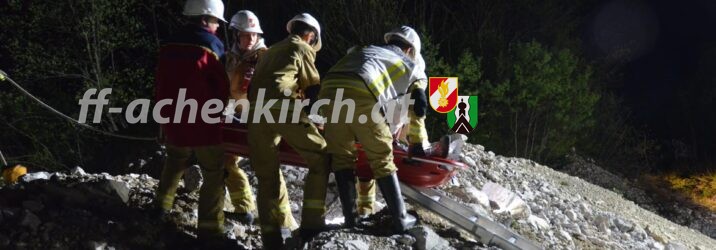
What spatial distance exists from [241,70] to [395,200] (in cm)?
154

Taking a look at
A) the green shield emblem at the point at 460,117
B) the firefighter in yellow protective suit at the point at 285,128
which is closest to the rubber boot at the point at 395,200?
the firefighter in yellow protective suit at the point at 285,128

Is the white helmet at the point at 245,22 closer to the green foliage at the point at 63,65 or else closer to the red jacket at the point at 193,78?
the red jacket at the point at 193,78

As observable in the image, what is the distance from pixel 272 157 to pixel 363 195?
92 centimetres

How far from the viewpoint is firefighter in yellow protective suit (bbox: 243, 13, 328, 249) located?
4.26 metres

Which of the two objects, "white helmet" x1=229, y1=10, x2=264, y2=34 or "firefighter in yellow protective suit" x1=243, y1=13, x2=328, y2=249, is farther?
"white helmet" x1=229, y1=10, x2=264, y2=34

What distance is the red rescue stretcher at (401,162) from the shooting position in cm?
470

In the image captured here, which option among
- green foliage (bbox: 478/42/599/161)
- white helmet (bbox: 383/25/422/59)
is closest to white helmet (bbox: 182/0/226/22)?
white helmet (bbox: 383/25/422/59)

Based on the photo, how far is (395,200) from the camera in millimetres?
4262

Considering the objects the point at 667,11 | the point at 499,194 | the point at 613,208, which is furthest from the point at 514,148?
the point at 667,11

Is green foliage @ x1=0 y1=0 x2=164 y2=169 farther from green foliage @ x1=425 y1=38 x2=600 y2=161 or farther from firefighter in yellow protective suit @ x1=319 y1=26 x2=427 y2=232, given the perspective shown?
firefighter in yellow protective suit @ x1=319 y1=26 x2=427 y2=232

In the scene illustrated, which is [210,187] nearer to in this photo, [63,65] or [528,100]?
[528,100]

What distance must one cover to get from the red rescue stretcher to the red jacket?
1.25 feet

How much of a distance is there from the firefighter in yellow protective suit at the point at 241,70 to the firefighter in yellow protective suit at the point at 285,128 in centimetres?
55

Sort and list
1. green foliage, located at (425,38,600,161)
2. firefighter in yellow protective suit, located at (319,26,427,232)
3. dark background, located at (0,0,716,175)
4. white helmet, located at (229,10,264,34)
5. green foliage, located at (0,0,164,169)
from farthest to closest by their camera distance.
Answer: green foliage, located at (0,0,164,169) → dark background, located at (0,0,716,175) → green foliage, located at (425,38,600,161) → white helmet, located at (229,10,264,34) → firefighter in yellow protective suit, located at (319,26,427,232)
